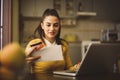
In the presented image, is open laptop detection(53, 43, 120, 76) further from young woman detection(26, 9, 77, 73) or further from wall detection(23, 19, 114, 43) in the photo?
wall detection(23, 19, 114, 43)

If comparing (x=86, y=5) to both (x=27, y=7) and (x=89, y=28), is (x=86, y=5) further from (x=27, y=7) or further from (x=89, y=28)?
(x=27, y=7)

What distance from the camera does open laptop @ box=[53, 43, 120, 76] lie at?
1.01 metres

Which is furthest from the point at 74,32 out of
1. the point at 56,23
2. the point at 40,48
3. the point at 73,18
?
the point at 40,48

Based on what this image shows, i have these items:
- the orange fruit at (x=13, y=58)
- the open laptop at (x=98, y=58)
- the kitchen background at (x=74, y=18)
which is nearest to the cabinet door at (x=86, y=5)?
the kitchen background at (x=74, y=18)

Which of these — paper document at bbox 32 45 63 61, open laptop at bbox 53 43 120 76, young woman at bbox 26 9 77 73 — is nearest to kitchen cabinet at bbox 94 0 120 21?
young woman at bbox 26 9 77 73

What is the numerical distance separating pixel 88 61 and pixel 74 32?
3018mm

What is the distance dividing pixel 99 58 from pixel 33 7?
2692mm

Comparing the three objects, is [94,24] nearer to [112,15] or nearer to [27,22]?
[112,15]

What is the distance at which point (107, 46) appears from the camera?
104 centimetres

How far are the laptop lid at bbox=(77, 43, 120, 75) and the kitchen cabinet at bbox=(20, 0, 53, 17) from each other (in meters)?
2.58

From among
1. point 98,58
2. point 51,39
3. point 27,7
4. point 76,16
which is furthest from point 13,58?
point 76,16

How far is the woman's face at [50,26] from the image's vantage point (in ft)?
6.81

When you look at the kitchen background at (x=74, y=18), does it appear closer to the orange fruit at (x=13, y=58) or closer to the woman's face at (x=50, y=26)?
the woman's face at (x=50, y=26)

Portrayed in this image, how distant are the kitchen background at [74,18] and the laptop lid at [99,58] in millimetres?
2419
